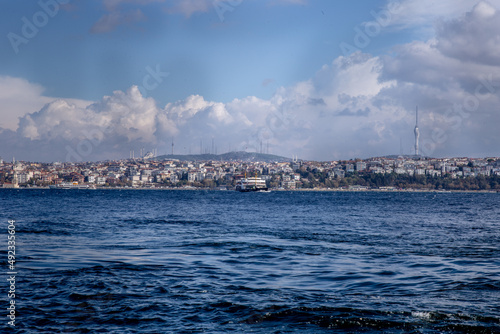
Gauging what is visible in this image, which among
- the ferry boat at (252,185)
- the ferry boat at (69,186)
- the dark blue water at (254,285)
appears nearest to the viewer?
the dark blue water at (254,285)

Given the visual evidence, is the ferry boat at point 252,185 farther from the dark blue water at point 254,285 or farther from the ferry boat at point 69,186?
the dark blue water at point 254,285

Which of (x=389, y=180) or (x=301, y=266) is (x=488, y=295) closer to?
(x=301, y=266)

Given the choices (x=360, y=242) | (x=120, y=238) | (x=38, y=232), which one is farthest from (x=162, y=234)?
(x=360, y=242)

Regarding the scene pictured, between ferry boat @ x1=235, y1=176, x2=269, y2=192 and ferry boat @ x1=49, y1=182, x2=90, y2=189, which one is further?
ferry boat @ x1=49, y1=182, x2=90, y2=189

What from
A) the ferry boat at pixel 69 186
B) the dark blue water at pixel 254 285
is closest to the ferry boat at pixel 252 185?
the ferry boat at pixel 69 186

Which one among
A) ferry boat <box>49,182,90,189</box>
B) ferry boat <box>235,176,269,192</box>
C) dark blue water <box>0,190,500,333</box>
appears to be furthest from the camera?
ferry boat <box>49,182,90,189</box>

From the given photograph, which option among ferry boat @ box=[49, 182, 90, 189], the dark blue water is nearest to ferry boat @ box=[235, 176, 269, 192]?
ferry boat @ box=[49, 182, 90, 189]

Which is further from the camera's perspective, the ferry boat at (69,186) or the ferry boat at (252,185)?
the ferry boat at (69,186)

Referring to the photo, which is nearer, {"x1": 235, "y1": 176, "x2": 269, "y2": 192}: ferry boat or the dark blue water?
the dark blue water

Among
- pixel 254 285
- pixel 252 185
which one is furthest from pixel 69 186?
pixel 254 285

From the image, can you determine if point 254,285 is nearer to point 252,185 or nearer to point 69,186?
point 252,185

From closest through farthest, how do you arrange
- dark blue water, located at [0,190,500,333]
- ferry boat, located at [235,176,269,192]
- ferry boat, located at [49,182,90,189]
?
dark blue water, located at [0,190,500,333] → ferry boat, located at [235,176,269,192] → ferry boat, located at [49,182,90,189]

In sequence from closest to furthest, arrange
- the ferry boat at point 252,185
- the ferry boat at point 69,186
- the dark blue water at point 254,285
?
the dark blue water at point 254,285 < the ferry boat at point 252,185 < the ferry boat at point 69,186

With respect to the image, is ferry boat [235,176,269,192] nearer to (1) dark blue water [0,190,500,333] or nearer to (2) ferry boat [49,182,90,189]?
(2) ferry boat [49,182,90,189]
